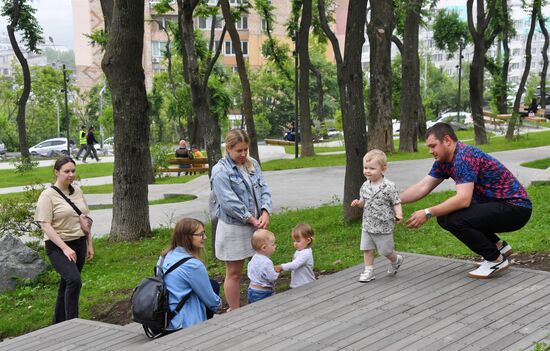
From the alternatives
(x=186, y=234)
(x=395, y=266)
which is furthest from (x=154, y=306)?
(x=395, y=266)

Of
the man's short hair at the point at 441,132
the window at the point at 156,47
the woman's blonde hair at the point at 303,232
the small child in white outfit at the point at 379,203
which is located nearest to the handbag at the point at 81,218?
the woman's blonde hair at the point at 303,232

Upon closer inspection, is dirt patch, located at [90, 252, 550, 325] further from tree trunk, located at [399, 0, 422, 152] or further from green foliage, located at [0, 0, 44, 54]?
green foliage, located at [0, 0, 44, 54]

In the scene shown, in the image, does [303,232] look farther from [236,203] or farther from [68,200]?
[68,200]

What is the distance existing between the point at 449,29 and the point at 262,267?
35.3 metres

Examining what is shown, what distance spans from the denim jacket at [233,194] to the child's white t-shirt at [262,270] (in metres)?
0.38

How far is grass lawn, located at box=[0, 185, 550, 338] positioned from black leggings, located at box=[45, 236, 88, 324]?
130 centimetres

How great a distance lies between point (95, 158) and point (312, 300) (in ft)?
109

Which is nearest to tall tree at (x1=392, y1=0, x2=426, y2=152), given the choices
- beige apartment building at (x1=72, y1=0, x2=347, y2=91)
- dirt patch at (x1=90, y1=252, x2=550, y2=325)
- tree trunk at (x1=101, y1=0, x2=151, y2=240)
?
tree trunk at (x1=101, y1=0, x2=151, y2=240)

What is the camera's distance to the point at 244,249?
21.6 feet

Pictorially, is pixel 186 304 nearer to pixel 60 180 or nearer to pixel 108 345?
pixel 108 345

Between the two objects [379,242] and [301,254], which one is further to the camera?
[301,254]

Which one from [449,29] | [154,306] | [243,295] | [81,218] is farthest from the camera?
[449,29]

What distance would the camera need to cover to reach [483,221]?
6.30 metres

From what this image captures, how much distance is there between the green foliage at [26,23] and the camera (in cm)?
3162
